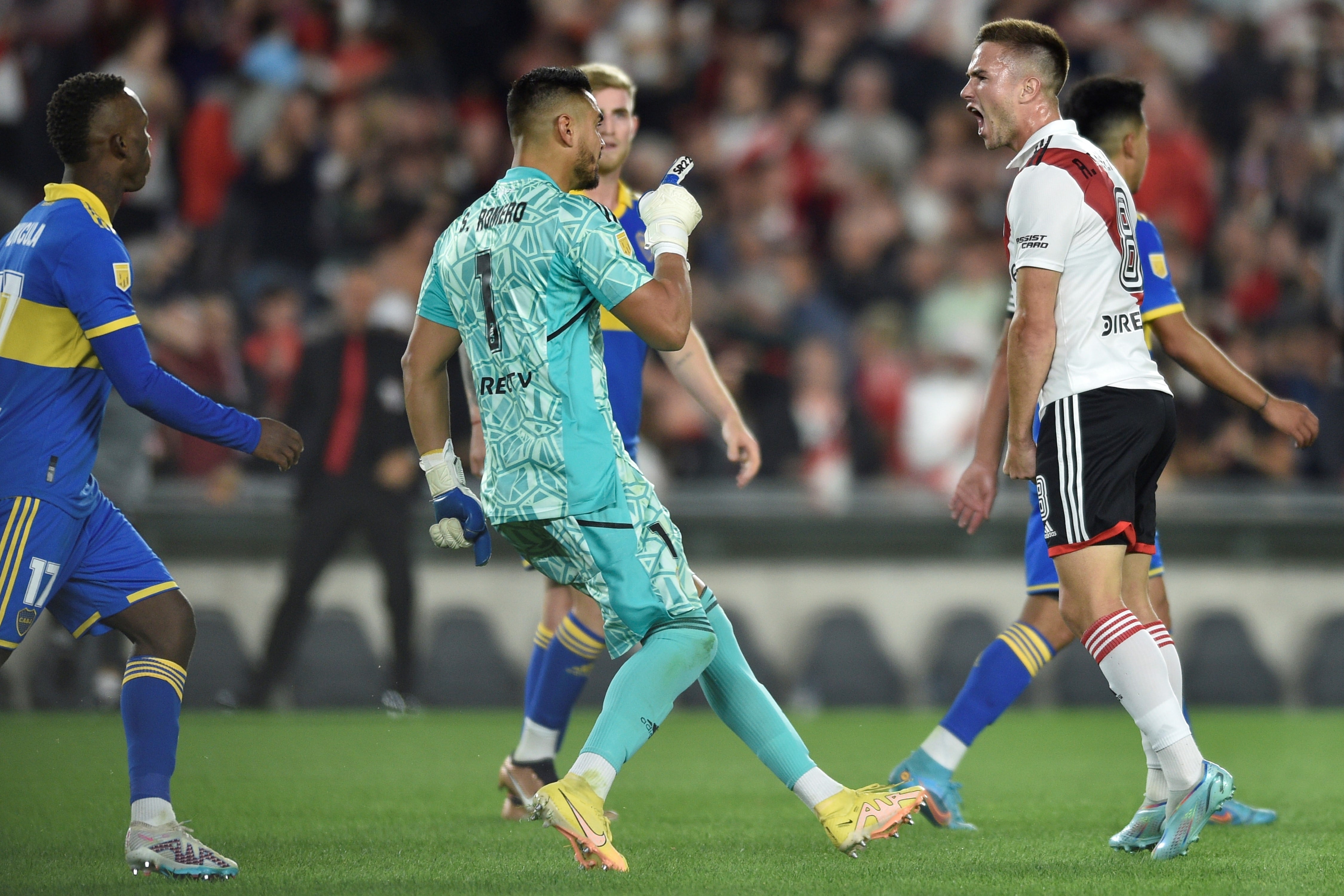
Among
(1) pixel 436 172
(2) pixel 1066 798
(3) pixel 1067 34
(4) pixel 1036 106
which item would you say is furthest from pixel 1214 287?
(4) pixel 1036 106

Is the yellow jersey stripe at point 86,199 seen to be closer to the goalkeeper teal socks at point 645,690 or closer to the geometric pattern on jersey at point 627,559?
the geometric pattern on jersey at point 627,559

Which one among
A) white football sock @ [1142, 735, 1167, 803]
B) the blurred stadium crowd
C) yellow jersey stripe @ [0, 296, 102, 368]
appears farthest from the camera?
the blurred stadium crowd

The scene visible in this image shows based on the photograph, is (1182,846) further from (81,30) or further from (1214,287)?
(81,30)

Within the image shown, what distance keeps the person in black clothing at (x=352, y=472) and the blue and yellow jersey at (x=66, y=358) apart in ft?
19.2

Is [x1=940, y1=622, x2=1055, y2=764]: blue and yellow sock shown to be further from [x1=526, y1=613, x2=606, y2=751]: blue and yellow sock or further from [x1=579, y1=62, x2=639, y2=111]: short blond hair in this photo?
[x1=579, y1=62, x2=639, y2=111]: short blond hair

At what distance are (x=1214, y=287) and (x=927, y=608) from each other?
4.20 meters

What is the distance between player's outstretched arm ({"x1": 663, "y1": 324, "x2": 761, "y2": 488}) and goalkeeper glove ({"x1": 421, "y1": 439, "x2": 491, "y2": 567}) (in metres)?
1.24

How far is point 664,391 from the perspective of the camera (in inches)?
476

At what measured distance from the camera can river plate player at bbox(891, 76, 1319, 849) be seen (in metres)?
5.55

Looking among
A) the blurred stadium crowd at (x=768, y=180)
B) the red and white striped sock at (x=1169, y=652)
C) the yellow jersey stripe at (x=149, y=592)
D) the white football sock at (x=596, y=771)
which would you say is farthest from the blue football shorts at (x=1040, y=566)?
the blurred stadium crowd at (x=768, y=180)

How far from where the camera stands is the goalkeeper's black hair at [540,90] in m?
4.75

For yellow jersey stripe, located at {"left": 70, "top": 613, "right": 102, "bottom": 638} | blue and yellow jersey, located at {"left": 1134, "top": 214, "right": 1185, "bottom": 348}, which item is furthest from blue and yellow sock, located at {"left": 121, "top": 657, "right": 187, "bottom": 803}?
blue and yellow jersey, located at {"left": 1134, "top": 214, "right": 1185, "bottom": 348}

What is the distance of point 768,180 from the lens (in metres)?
14.1

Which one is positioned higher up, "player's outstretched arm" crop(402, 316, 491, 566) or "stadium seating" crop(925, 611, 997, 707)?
"player's outstretched arm" crop(402, 316, 491, 566)
